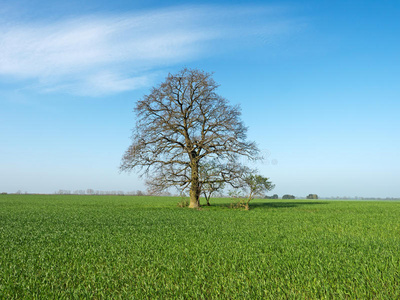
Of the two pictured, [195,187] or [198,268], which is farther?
[195,187]

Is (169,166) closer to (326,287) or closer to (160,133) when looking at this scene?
(160,133)

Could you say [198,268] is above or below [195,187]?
below

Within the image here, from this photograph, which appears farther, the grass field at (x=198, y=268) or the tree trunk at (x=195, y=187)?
the tree trunk at (x=195, y=187)

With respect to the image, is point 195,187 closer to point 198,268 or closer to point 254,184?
point 254,184

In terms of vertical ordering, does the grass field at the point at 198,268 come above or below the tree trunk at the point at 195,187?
below

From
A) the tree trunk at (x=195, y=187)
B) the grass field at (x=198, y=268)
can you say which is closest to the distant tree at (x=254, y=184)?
the tree trunk at (x=195, y=187)

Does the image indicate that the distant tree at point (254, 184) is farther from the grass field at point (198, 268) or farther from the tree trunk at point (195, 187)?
the grass field at point (198, 268)

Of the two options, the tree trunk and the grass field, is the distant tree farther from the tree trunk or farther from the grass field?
the grass field

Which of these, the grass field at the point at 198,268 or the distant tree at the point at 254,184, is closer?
the grass field at the point at 198,268

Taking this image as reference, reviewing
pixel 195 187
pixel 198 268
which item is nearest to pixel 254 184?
pixel 195 187

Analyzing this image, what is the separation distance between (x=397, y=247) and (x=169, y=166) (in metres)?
22.8

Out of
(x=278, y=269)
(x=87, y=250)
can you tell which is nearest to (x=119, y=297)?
(x=278, y=269)

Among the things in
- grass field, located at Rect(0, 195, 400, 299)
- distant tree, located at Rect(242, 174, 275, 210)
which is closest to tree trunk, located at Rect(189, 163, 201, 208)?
distant tree, located at Rect(242, 174, 275, 210)

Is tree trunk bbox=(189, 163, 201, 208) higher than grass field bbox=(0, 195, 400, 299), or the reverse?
tree trunk bbox=(189, 163, 201, 208)
